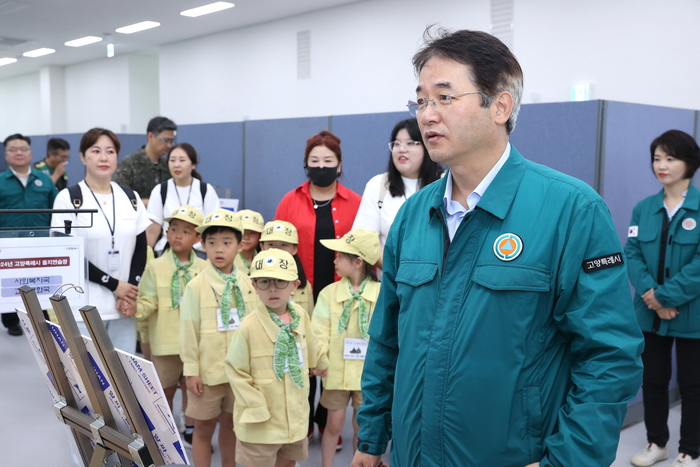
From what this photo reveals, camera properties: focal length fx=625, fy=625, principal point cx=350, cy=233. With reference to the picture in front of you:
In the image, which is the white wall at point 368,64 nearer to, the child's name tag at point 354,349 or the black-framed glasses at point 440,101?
the child's name tag at point 354,349

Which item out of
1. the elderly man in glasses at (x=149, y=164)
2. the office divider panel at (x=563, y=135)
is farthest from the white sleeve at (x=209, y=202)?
the office divider panel at (x=563, y=135)

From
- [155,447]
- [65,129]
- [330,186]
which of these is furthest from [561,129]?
[65,129]

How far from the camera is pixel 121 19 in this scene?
348 inches

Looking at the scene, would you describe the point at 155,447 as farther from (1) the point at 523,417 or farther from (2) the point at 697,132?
(2) the point at 697,132

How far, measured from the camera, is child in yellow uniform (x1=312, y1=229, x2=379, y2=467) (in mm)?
2768

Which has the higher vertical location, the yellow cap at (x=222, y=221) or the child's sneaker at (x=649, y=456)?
the yellow cap at (x=222, y=221)

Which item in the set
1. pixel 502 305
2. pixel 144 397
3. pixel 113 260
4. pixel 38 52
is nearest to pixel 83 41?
pixel 38 52

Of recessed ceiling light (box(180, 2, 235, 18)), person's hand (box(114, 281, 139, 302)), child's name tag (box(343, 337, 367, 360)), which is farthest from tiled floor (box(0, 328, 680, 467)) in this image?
recessed ceiling light (box(180, 2, 235, 18))

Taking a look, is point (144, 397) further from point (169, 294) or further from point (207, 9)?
point (207, 9)

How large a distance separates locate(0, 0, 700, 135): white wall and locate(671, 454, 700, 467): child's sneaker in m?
3.02

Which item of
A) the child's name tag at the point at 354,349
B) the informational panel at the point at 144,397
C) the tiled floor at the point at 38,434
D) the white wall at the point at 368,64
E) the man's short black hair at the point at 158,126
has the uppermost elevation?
the white wall at the point at 368,64

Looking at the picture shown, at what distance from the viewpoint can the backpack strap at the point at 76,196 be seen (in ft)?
9.35

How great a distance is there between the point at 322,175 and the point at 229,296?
850 millimetres

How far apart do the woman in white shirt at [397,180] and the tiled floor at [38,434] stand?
1215 mm
